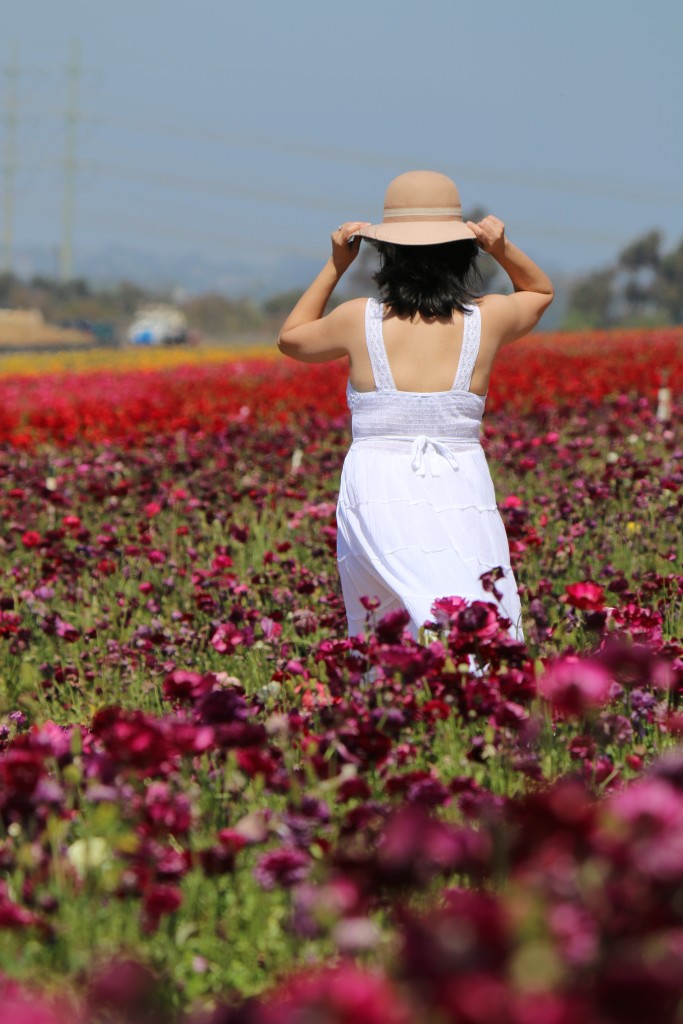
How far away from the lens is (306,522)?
7.39 meters

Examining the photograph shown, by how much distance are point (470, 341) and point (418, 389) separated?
0.71 feet

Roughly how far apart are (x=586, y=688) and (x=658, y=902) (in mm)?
507

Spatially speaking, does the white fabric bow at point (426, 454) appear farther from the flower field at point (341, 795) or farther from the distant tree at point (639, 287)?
the distant tree at point (639, 287)

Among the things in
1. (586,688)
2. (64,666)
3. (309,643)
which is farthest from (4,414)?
(586,688)

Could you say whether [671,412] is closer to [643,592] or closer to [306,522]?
[306,522]

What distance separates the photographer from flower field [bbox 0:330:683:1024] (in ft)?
4.23

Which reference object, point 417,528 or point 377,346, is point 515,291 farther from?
point 417,528

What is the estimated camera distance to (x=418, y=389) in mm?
4035

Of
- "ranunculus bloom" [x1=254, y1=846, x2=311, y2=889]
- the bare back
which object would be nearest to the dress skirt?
the bare back

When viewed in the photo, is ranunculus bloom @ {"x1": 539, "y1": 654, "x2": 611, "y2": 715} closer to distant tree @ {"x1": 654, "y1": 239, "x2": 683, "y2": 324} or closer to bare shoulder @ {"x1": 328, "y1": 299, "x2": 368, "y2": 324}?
bare shoulder @ {"x1": 328, "y1": 299, "x2": 368, "y2": 324}

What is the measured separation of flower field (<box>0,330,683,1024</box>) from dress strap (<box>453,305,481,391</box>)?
2.61ft

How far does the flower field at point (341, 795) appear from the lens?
1288 millimetres

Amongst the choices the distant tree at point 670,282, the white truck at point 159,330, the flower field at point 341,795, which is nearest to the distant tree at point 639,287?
the distant tree at point 670,282

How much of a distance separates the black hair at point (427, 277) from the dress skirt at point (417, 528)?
1.34ft
